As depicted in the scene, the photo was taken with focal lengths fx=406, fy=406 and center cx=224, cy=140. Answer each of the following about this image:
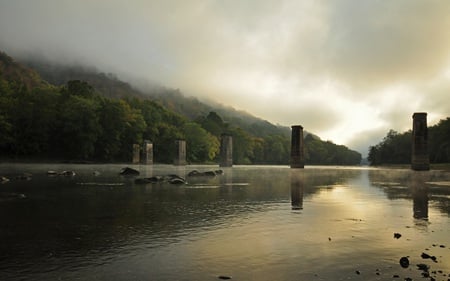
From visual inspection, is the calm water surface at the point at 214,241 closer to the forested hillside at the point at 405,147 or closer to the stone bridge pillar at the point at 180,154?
the stone bridge pillar at the point at 180,154

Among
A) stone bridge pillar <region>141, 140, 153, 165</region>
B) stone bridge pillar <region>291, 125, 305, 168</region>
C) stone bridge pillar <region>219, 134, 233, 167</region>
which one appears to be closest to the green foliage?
stone bridge pillar <region>219, 134, 233, 167</region>

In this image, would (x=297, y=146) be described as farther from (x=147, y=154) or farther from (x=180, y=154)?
(x=147, y=154)

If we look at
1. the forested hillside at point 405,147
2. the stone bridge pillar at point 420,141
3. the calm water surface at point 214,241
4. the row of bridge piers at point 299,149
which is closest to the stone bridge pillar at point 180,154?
the row of bridge piers at point 299,149

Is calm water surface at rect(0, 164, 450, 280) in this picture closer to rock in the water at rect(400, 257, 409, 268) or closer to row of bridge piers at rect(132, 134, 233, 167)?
rock in the water at rect(400, 257, 409, 268)

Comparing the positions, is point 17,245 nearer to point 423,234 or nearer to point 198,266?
point 198,266

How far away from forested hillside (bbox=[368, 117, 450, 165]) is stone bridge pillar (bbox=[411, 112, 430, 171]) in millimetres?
30956

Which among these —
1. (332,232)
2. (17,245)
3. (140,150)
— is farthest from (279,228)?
(140,150)

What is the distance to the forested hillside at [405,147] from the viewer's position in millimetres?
116438

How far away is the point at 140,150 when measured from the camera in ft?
434

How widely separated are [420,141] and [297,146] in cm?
2851

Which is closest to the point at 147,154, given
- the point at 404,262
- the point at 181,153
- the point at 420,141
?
the point at 181,153

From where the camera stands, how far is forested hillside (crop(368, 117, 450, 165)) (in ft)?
382

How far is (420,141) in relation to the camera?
276 feet

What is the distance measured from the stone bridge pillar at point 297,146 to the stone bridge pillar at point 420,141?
86.0ft
